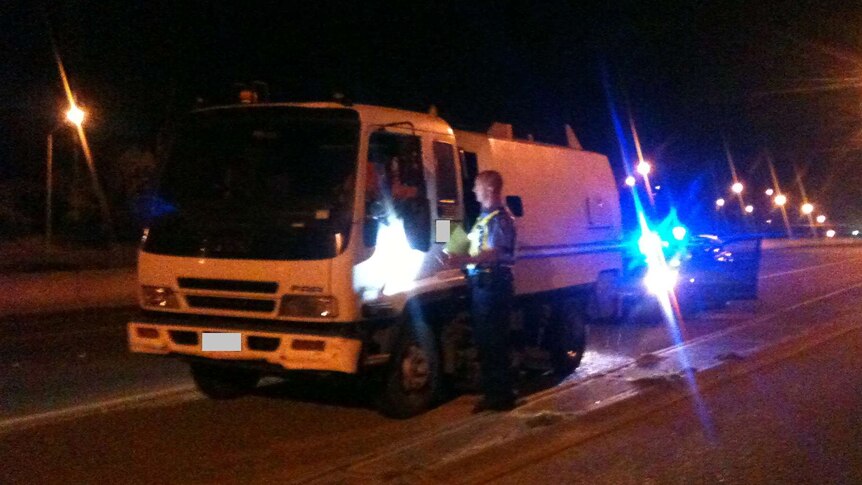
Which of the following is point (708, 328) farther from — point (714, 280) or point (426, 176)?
point (426, 176)

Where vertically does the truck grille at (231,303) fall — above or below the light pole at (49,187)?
below

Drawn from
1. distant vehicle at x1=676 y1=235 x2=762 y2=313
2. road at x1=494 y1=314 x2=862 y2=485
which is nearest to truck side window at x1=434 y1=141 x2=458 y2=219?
road at x1=494 y1=314 x2=862 y2=485

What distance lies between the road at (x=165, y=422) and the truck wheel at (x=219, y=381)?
0.51 ft

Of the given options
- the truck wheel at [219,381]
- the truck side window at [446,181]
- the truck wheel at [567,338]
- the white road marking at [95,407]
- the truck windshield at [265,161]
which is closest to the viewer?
the truck windshield at [265,161]

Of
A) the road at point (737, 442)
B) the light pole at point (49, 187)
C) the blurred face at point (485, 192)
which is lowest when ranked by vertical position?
the road at point (737, 442)

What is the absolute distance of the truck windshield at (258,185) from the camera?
7258 millimetres

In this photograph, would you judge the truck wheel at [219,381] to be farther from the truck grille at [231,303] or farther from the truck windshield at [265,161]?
the truck windshield at [265,161]

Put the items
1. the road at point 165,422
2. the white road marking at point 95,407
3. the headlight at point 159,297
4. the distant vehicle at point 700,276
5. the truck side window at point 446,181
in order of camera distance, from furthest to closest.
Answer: the distant vehicle at point 700,276 < the truck side window at point 446,181 < the white road marking at point 95,407 < the headlight at point 159,297 < the road at point 165,422

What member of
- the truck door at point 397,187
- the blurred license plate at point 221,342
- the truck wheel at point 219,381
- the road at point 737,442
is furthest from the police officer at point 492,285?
the truck wheel at point 219,381

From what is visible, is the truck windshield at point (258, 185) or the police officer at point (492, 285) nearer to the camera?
the truck windshield at point (258, 185)

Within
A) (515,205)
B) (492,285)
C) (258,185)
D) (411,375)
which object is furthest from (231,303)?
(515,205)

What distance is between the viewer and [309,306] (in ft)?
23.3

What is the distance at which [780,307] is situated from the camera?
1706 cm

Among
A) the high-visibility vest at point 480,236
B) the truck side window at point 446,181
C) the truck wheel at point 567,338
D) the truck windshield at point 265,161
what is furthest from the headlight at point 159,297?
the truck wheel at point 567,338
